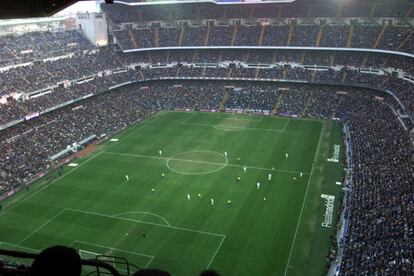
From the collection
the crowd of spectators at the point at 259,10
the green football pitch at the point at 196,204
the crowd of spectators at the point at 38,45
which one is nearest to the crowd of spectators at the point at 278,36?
the crowd of spectators at the point at 259,10

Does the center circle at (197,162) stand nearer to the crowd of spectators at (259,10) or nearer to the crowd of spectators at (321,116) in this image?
the crowd of spectators at (321,116)

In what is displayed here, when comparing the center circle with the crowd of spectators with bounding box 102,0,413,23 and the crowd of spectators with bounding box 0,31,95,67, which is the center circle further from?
the crowd of spectators with bounding box 102,0,413,23

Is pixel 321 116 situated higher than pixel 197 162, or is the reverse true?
pixel 321 116

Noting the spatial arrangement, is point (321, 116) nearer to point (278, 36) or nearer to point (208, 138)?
point (208, 138)

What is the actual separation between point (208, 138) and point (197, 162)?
8.99 m

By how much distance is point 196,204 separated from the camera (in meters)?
36.5

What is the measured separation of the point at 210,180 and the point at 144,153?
41.1 feet

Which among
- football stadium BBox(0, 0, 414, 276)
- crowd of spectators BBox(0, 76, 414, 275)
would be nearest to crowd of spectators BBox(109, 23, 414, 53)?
football stadium BBox(0, 0, 414, 276)

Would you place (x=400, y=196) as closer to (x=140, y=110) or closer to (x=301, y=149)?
(x=301, y=149)

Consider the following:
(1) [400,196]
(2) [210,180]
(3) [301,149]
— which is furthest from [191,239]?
(3) [301,149]

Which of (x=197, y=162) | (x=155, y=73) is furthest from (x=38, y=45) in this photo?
(x=197, y=162)

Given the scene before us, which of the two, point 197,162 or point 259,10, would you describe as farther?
point 259,10

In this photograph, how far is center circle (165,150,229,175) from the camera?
44.2 m

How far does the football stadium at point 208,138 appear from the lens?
2867 centimetres
